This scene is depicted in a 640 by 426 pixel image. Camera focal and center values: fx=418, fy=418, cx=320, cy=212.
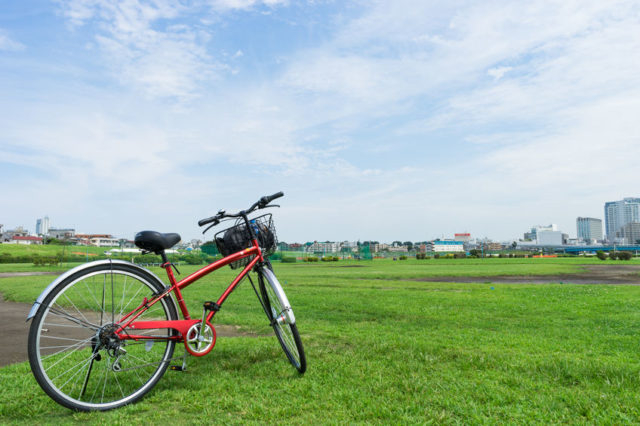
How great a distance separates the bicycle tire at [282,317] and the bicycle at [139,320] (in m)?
0.01

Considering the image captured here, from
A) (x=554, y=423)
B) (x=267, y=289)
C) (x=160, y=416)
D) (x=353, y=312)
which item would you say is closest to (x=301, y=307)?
(x=353, y=312)

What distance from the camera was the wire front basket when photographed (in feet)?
14.4

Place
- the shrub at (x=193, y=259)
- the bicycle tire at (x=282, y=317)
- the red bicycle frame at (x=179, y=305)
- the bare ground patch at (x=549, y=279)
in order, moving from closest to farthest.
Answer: the red bicycle frame at (x=179, y=305) → the bicycle tire at (x=282, y=317) → the bare ground patch at (x=549, y=279) → the shrub at (x=193, y=259)

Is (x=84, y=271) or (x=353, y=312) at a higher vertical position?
(x=84, y=271)

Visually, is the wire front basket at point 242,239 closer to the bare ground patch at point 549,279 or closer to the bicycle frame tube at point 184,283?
the bicycle frame tube at point 184,283

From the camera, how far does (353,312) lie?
8.30m

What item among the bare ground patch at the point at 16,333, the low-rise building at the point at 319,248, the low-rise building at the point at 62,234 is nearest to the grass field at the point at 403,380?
the bare ground patch at the point at 16,333

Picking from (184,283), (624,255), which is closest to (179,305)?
(184,283)

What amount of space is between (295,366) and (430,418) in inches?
61.3

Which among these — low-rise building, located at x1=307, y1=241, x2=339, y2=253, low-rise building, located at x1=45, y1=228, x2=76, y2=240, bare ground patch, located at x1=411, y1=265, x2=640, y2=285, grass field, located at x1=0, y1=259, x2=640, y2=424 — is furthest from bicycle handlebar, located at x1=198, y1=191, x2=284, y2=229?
low-rise building, located at x1=45, y1=228, x2=76, y2=240

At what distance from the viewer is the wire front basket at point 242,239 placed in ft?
14.4

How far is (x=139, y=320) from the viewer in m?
3.77

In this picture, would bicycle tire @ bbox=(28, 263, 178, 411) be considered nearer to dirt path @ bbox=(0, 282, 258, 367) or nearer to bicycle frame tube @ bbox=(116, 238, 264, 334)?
bicycle frame tube @ bbox=(116, 238, 264, 334)

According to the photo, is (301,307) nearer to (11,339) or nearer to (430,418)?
(11,339)
